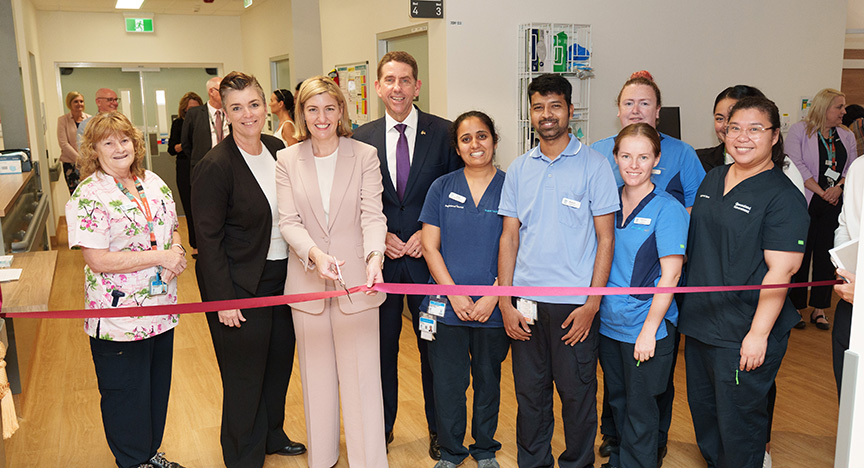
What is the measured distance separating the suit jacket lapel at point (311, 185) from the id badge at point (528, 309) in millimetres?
880

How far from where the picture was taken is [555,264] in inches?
108

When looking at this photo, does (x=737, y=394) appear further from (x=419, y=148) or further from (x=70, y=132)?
(x=70, y=132)

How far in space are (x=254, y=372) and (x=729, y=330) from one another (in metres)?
2.05

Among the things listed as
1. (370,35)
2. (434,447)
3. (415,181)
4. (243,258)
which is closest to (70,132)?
(370,35)

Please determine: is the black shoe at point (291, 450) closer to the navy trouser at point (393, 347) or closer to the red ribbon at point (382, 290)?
the navy trouser at point (393, 347)

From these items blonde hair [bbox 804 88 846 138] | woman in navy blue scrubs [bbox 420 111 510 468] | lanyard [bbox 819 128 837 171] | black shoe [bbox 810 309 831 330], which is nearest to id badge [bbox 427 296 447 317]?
woman in navy blue scrubs [bbox 420 111 510 468]

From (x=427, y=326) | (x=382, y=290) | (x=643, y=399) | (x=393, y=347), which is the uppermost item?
(x=382, y=290)

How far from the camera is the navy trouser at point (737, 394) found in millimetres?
2693

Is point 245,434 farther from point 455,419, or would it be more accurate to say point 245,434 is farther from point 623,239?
point 623,239

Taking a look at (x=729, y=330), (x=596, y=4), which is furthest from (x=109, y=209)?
(x=596, y=4)

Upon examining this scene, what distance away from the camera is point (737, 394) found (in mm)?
2711

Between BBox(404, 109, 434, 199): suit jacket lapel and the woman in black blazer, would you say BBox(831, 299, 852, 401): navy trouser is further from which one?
the woman in black blazer

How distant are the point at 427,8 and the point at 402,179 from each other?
2750 mm

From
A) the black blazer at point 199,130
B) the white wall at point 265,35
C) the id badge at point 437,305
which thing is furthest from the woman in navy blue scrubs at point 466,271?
the white wall at point 265,35
